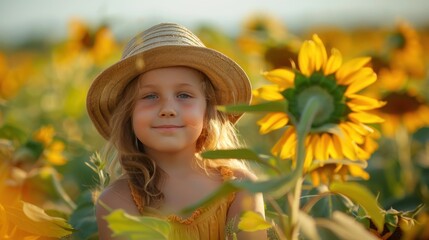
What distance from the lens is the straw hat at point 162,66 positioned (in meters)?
1.69

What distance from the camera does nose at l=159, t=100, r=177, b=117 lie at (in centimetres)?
165

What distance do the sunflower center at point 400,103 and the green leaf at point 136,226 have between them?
1.55m

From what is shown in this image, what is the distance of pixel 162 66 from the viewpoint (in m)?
1.70

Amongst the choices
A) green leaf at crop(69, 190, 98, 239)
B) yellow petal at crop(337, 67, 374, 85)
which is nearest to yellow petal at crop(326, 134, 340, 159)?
yellow petal at crop(337, 67, 374, 85)

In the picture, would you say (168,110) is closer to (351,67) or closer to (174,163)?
(174,163)

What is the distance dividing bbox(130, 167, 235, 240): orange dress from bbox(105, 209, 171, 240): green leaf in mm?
447

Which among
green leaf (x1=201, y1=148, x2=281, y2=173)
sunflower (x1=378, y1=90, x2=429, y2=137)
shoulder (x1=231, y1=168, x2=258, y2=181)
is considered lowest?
green leaf (x1=201, y1=148, x2=281, y2=173)

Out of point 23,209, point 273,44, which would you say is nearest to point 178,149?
point 23,209

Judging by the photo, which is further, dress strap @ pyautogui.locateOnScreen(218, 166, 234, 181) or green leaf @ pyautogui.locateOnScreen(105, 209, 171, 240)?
dress strap @ pyautogui.locateOnScreen(218, 166, 234, 181)

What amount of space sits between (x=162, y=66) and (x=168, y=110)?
9 centimetres

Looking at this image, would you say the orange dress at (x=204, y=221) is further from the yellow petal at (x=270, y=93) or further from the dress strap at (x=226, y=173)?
the yellow petal at (x=270, y=93)

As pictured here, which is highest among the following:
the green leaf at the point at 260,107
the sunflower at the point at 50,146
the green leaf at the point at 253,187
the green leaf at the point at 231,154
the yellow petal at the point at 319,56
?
the sunflower at the point at 50,146

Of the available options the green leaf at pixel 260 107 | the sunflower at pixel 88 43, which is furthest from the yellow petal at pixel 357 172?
the sunflower at pixel 88 43

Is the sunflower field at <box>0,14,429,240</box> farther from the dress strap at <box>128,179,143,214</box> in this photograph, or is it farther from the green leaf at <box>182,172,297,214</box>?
the dress strap at <box>128,179,143,214</box>
